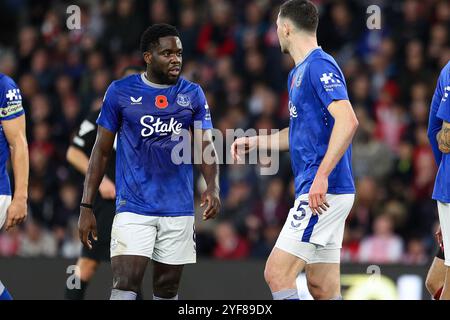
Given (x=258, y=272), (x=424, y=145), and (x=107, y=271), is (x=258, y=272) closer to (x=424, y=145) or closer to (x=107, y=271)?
(x=107, y=271)

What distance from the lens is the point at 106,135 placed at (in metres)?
6.99

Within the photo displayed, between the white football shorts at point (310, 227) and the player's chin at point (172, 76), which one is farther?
the player's chin at point (172, 76)

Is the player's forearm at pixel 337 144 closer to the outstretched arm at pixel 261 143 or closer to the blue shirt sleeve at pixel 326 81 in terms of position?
the blue shirt sleeve at pixel 326 81

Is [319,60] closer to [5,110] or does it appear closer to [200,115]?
[200,115]

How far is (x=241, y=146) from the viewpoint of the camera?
7.08 metres

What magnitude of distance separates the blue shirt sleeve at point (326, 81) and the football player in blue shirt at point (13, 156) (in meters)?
2.07

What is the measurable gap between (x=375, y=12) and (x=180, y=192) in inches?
269

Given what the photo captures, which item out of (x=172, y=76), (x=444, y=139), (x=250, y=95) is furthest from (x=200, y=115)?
(x=250, y=95)

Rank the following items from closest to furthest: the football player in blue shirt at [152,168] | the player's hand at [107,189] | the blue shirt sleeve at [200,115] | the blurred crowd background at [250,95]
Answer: the football player in blue shirt at [152,168], the blue shirt sleeve at [200,115], the player's hand at [107,189], the blurred crowd background at [250,95]

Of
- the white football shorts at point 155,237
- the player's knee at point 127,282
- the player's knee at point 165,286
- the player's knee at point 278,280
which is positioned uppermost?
the white football shorts at point 155,237

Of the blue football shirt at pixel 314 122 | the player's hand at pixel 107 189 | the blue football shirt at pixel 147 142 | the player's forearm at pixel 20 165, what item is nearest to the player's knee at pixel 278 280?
the blue football shirt at pixel 314 122

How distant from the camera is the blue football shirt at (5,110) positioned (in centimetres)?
705

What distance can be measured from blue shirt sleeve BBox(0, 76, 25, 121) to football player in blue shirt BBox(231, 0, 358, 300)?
6.21 feet
